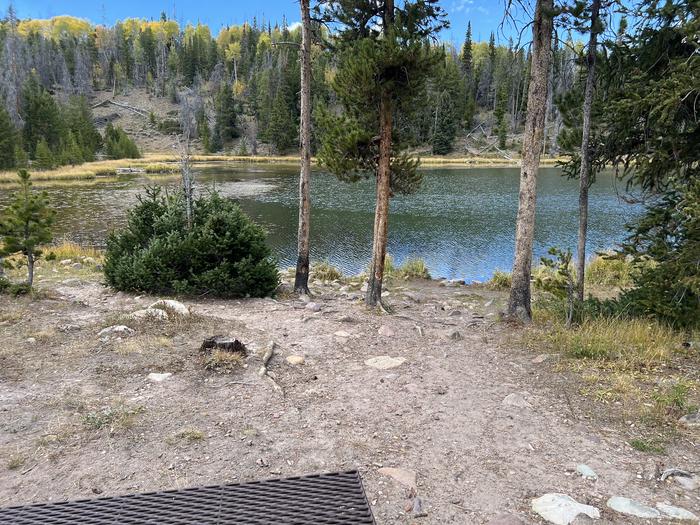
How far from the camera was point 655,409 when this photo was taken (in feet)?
16.4

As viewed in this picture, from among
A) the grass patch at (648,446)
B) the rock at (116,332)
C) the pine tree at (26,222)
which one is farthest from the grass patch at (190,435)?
the pine tree at (26,222)

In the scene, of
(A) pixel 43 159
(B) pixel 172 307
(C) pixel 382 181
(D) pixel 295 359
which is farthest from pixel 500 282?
(A) pixel 43 159

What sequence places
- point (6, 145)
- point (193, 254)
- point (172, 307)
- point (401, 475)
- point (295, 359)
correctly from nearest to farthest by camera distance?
1. point (401, 475)
2. point (295, 359)
3. point (172, 307)
4. point (193, 254)
5. point (6, 145)

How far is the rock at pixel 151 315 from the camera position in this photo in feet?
26.0

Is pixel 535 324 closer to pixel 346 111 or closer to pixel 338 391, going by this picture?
pixel 338 391

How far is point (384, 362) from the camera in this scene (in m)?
6.73

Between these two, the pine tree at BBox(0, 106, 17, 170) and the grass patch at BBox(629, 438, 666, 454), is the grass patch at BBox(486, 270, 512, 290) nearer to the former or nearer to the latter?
the grass patch at BBox(629, 438, 666, 454)

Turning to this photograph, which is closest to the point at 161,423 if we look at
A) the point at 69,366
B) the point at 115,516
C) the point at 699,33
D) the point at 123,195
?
the point at 115,516

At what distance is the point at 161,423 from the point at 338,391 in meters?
1.89

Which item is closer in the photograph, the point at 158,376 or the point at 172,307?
the point at 158,376

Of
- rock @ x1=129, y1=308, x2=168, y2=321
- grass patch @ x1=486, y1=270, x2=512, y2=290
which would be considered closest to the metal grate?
rock @ x1=129, y1=308, x2=168, y2=321

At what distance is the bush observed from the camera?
10477 millimetres

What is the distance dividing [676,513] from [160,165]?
214ft

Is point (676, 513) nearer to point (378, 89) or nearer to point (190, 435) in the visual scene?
point (190, 435)
